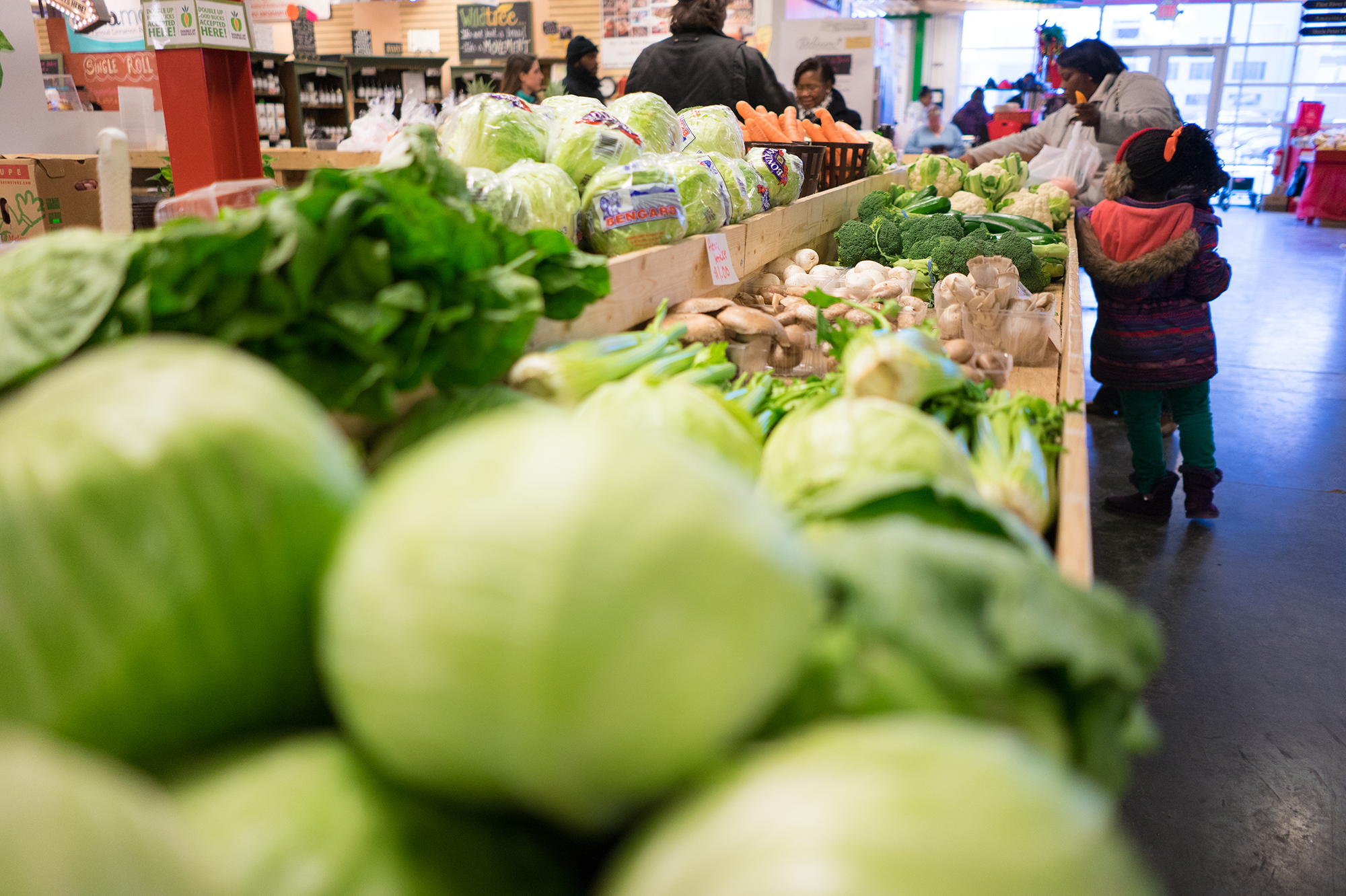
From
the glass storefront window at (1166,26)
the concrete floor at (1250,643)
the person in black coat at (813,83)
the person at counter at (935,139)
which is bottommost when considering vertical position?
the concrete floor at (1250,643)

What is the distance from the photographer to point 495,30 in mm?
12750

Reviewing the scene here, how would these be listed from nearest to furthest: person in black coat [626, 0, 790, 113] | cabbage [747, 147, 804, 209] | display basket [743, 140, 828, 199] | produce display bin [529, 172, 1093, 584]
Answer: produce display bin [529, 172, 1093, 584], cabbage [747, 147, 804, 209], display basket [743, 140, 828, 199], person in black coat [626, 0, 790, 113]

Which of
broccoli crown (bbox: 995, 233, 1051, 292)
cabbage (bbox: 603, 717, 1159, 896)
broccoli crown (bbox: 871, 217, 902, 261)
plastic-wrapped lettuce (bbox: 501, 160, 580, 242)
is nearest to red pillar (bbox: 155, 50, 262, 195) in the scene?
plastic-wrapped lettuce (bbox: 501, 160, 580, 242)

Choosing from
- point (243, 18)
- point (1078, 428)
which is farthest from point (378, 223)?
point (243, 18)

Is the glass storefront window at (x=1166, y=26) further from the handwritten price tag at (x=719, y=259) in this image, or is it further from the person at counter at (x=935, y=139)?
the handwritten price tag at (x=719, y=259)

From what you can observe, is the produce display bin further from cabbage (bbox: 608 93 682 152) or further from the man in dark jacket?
the man in dark jacket

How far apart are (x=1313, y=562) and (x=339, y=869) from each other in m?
4.43

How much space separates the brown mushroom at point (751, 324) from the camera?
7.04ft

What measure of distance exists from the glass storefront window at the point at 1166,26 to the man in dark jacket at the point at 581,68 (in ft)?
58.0

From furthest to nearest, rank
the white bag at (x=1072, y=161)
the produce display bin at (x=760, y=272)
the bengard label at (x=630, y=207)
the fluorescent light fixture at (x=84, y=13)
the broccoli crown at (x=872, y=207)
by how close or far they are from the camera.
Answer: the fluorescent light fixture at (x=84, y=13) < the white bag at (x=1072, y=161) < the broccoli crown at (x=872, y=207) < the bengard label at (x=630, y=207) < the produce display bin at (x=760, y=272)

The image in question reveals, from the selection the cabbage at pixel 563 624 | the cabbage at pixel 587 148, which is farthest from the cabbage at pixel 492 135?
the cabbage at pixel 563 624

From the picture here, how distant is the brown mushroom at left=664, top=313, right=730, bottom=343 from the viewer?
2047mm

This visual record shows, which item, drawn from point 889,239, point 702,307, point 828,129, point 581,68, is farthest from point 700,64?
point 702,307

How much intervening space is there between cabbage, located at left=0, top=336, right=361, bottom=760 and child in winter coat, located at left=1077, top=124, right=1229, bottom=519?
13.7 feet
